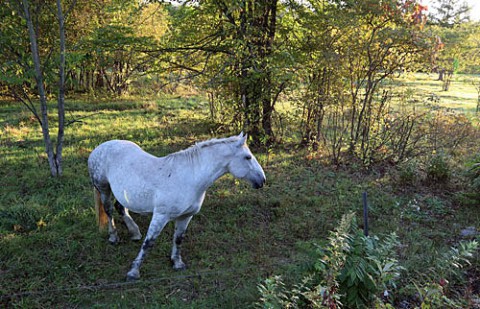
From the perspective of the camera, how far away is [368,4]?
23.8ft

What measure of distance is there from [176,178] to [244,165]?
849 millimetres

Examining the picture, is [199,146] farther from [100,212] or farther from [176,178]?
[100,212]

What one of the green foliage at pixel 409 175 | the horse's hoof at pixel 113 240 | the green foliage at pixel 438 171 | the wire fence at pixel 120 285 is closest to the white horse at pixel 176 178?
the wire fence at pixel 120 285

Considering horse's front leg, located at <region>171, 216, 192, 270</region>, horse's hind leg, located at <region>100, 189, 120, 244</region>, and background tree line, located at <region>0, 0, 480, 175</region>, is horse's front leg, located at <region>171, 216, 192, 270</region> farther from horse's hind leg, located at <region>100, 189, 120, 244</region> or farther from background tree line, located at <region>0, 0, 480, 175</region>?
background tree line, located at <region>0, 0, 480, 175</region>

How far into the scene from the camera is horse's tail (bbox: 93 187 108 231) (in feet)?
16.2

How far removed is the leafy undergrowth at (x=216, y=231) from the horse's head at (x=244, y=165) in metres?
1.19

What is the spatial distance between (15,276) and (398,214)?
595 centimetres

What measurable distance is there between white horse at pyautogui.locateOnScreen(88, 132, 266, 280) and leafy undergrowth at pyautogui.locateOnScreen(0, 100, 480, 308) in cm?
45

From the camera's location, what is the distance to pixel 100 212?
197 inches

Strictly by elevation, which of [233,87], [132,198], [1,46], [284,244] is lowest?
[284,244]

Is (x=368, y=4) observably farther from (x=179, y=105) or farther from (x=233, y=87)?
(x=179, y=105)

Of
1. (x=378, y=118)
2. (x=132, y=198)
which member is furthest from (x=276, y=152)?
(x=132, y=198)

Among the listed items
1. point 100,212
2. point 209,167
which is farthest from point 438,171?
point 100,212

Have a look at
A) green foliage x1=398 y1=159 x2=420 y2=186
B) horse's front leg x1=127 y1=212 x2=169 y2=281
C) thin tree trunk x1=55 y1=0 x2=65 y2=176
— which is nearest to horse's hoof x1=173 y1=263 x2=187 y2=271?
horse's front leg x1=127 y1=212 x2=169 y2=281
